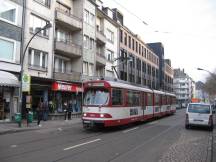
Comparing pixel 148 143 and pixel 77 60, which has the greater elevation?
pixel 77 60

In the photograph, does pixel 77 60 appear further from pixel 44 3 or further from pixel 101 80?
pixel 101 80

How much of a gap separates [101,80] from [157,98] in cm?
1322

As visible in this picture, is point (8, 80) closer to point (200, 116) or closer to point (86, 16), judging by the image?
point (200, 116)

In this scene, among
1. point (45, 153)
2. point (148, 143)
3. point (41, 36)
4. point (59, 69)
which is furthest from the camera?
point (59, 69)

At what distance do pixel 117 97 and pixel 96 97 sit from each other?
4.56 feet

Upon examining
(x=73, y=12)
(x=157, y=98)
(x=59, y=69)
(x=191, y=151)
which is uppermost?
(x=73, y=12)

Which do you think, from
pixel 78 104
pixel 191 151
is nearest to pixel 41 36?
pixel 78 104

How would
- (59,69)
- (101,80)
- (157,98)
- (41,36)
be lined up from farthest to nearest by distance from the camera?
1. (59,69)
2. (157,98)
3. (41,36)
4. (101,80)

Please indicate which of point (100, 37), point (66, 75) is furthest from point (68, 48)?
point (100, 37)

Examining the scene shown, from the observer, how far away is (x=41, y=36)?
1072 inches

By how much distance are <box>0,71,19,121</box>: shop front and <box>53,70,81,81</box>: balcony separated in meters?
6.04

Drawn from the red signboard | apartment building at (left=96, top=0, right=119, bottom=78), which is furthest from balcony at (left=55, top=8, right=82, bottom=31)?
the red signboard

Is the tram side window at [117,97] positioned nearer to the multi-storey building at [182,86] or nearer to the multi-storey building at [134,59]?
the multi-storey building at [134,59]

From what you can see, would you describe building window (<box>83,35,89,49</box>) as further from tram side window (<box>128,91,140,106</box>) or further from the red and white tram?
the red and white tram
